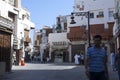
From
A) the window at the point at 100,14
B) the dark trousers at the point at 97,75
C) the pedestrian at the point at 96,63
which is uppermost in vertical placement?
the window at the point at 100,14

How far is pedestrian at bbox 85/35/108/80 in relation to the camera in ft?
30.2

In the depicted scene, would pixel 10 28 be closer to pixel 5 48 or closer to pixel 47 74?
pixel 5 48

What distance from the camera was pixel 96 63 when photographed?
9344 millimetres

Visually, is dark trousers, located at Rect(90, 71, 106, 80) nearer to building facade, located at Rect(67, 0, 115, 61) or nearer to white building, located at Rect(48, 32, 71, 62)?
building facade, located at Rect(67, 0, 115, 61)

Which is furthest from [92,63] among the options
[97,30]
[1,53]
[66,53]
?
[66,53]

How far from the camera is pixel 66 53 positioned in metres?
73.4

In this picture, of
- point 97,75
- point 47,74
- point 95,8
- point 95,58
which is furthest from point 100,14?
point 97,75

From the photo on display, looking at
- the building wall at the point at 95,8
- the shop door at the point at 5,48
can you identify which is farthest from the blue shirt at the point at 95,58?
the building wall at the point at 95,8

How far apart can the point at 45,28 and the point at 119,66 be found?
84618 millimetres

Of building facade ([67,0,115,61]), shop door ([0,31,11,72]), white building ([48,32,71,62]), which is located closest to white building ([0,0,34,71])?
shop door ([0,31,11,72])

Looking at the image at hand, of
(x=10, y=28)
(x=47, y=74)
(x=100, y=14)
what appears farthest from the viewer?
(x=100, y=14)

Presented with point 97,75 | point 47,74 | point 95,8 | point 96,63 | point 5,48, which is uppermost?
point 95,8

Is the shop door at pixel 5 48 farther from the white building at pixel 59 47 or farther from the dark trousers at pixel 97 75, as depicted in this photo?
the white building at pixel 59 47

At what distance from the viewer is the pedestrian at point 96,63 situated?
920 centimetres
